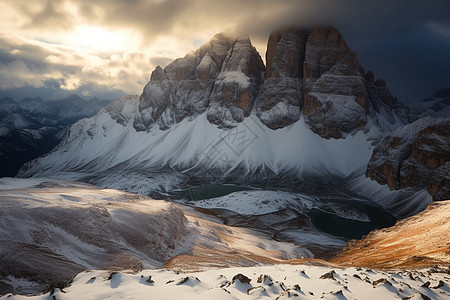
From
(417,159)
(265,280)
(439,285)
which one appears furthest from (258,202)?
(265,280)

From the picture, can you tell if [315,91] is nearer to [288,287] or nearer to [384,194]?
[384,194]

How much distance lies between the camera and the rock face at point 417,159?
111375mm

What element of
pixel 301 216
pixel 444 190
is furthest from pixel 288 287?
pixel 444 190

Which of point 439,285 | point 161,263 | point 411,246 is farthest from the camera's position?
point 411,246

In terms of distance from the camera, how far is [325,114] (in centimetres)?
19925

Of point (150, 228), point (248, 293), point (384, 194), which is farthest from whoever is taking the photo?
point (384, 194)

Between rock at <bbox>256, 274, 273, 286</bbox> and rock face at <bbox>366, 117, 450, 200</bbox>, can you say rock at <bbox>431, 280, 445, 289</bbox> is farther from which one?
rock face at <bbox>366, 117, 450, 200</bbox>

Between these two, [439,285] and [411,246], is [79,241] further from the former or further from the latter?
[411,246]

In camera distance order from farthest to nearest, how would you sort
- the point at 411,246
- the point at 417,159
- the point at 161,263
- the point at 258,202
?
the point at 417,159, the point at 258,202, the point at 411,246, the point at 161,263

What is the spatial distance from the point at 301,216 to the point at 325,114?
114883 millimetres

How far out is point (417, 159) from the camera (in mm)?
126062

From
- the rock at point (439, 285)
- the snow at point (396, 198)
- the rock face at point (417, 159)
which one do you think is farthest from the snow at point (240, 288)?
the snow at point (396, 198)

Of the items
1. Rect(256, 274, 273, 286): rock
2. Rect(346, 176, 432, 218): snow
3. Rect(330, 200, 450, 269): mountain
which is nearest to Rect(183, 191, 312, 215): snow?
Rect(346, 176, 432, 218): snow

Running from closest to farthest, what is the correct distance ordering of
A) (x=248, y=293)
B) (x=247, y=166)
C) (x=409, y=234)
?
(x=248, y=293), (x=409, y=234), (x=247, y=166)
